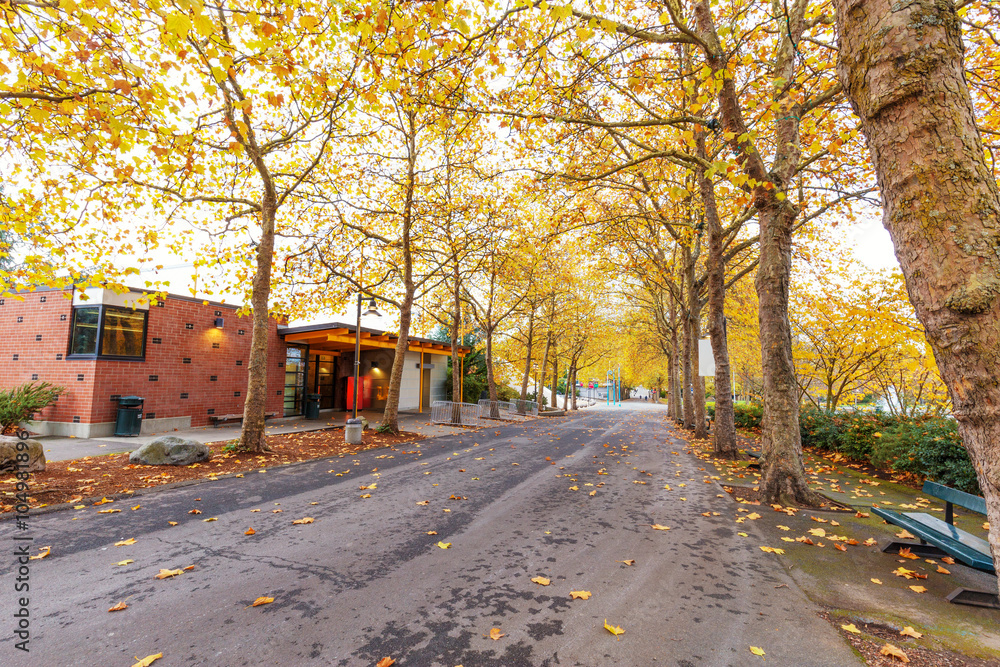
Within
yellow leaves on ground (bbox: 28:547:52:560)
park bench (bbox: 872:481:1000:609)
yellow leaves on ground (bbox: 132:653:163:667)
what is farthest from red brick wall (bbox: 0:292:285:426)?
park bench (bbox: 872:481:1000:609)

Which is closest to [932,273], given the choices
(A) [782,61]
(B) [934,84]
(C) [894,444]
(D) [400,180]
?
(B) [934,84]

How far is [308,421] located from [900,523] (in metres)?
18.1

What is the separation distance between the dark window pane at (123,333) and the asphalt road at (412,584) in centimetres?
846

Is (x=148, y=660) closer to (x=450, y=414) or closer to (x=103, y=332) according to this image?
(x=103, y=332)

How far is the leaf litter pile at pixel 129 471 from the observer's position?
592 cm

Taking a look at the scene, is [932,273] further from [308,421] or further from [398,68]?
[308,421]

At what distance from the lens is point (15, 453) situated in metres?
6.50

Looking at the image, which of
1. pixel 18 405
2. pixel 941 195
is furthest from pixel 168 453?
pixel 941 195

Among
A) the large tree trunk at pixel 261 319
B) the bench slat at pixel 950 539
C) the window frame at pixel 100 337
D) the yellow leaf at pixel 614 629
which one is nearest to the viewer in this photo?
the yellow leaf at pixel 614 629

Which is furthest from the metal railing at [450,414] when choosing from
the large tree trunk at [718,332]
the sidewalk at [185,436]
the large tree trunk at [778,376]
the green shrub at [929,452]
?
the green shrub at [929,452]

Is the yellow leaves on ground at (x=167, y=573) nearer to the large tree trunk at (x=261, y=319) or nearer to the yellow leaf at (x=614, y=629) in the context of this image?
the yellow leaf at (x=614, y=629)

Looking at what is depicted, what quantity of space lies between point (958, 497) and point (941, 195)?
13.2ft

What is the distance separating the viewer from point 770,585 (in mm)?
3631

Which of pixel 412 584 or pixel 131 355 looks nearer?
pixel 412 584
